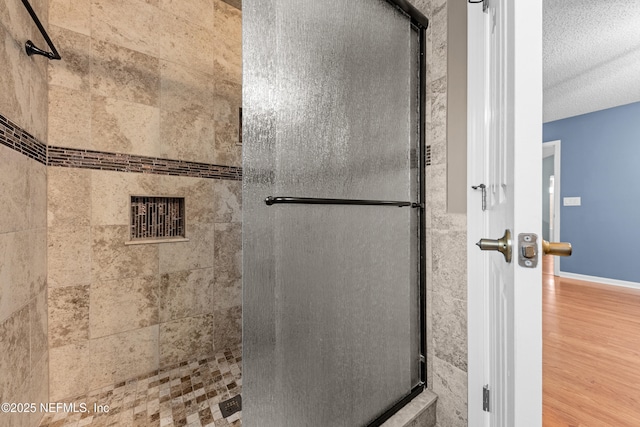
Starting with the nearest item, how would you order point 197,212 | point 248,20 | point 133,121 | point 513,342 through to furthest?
point 513,342 → point 248,20 → point 133,121 → point 197,212

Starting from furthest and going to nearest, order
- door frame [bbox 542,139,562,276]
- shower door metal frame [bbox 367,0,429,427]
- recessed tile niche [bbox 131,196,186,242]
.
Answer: door frame [bbox 542,139,562,276] → recessed tile niche [bbox 131,196,186,242] → shower door metal frame [bbox 367,0,429,427]

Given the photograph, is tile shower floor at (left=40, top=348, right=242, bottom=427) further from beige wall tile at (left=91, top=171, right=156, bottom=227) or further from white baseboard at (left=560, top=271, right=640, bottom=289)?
white baseboard at (left=560, top=271, right=640, bottom=289)

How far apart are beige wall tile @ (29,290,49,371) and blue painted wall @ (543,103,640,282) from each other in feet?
18.2

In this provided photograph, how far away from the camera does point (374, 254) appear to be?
1.11 meters

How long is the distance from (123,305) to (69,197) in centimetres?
69

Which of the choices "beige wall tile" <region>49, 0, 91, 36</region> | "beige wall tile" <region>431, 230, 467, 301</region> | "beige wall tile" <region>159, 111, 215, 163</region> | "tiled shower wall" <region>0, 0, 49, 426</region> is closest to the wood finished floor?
"beige wall tile" <region>431, 230, 467, 301</region>

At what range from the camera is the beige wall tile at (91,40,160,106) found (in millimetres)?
1499

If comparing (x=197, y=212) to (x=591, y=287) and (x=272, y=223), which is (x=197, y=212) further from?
(x=591, y=287)

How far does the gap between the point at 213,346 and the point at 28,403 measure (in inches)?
35.9

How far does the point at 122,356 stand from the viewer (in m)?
1.57

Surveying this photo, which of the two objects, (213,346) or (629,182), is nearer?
(213,346)

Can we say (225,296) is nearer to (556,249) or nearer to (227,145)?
(227,145)

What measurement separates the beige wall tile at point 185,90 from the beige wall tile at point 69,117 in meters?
0.40

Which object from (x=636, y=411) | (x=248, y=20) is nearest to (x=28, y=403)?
(x=248, y=20)
